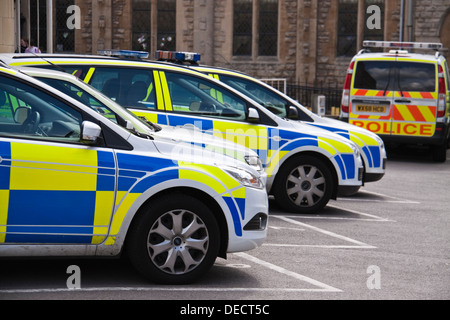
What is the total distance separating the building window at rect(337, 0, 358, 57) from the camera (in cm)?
2978

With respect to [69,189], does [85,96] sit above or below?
above

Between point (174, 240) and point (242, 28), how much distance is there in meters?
24.6

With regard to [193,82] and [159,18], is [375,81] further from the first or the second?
[159,18]

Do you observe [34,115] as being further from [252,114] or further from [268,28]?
[268,28]

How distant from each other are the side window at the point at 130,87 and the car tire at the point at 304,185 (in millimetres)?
1823

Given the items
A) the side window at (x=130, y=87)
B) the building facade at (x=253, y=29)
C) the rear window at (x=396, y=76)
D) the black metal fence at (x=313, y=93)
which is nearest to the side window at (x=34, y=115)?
the side window at (x=130, y=87)

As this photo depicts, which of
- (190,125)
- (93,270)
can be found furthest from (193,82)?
(93,270)

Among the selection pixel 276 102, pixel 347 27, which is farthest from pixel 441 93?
pixel 347 27

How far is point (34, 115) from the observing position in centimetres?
628

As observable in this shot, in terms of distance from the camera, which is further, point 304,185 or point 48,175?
point 304,185

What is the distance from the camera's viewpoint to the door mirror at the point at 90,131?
6.10m

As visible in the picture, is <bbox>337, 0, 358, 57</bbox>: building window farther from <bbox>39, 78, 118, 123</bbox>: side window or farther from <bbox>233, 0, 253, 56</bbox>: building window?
<bbox>39, 78, 118, 123</bbox>: side window

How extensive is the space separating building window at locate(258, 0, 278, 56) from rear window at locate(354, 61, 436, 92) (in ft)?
42.3

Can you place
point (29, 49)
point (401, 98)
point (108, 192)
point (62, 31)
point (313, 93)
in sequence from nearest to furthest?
point (108, 192)
point (401, 98)
point (29, 49)
point (313, 93)
point (62, 31)
